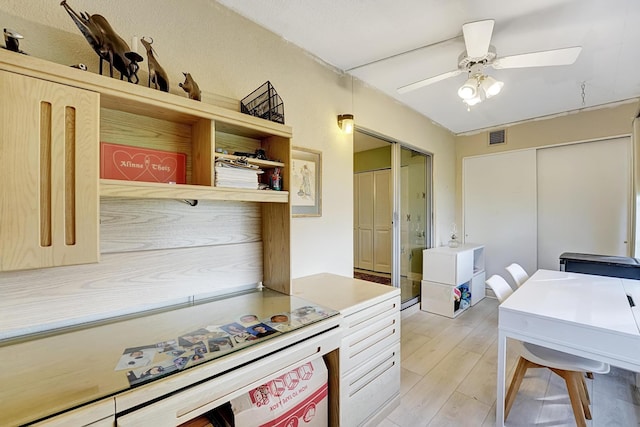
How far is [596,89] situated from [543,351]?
110 inches

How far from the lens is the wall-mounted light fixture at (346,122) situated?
238cm

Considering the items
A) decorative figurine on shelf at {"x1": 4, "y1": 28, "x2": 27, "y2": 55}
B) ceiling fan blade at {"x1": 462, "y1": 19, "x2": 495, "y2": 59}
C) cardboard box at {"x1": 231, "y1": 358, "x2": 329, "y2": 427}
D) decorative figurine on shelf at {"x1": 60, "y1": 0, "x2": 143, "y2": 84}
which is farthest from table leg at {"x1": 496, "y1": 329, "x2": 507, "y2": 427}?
decorative figurine on shelf at {"x1": 4, "y1": 28, "x2": 27, "y2": 55}

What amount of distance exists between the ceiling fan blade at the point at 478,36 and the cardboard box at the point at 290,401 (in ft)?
6.73

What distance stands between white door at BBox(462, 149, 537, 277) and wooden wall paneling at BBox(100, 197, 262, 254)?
373cm

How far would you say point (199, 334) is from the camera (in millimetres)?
1137

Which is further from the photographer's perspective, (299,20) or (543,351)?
(299,20)

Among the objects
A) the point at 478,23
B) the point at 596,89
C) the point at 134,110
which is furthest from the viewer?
the point at 596,89

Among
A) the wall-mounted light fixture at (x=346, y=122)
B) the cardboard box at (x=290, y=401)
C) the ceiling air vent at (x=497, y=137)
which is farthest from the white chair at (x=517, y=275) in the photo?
the ceiling air vent at (x=497, y=137)

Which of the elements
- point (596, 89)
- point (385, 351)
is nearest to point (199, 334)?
point (385, 351)

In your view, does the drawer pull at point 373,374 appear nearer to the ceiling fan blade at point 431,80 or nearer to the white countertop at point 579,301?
the white countertop at point 579,301

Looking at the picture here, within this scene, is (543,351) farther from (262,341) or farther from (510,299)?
(262,341)

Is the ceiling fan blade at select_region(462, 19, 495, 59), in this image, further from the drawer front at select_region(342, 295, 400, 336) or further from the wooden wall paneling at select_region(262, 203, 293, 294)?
the drawer front at select_region(342, 295, 400, 336)

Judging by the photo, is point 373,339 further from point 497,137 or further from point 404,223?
point 497,137

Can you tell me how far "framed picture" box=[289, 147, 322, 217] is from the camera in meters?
2.09
